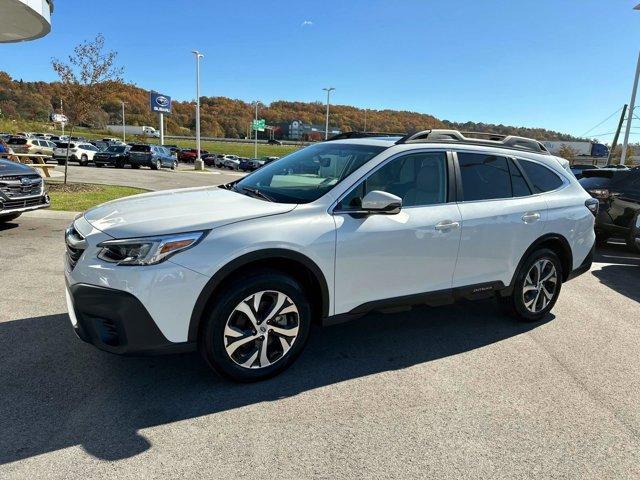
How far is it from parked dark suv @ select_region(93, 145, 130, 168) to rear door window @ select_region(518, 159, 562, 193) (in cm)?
3098

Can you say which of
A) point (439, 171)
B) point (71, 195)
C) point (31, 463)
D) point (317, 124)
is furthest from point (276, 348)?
point (317, 124)

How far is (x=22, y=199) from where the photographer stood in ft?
27.3

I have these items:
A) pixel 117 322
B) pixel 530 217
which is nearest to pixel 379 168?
pixel 530 217

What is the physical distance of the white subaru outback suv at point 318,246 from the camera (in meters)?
3.00

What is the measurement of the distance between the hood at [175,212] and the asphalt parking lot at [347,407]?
1.12m

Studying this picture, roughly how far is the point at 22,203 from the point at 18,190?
232 mm

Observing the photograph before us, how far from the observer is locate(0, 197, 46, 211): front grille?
8070 mm

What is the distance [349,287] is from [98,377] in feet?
6.28

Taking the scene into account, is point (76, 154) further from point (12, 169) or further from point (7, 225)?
point (12, 169)

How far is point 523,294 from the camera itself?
4707 millimetres

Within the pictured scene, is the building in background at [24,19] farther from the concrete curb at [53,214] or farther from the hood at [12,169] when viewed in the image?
the hood at [12,169]

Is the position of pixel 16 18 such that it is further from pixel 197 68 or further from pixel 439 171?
pixel 197 68

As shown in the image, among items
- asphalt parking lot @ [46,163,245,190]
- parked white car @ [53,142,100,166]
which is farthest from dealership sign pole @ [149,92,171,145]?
asphalt parking lot @ [46,163,245,190]

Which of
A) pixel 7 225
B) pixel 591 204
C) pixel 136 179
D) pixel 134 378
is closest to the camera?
pixel 134 378
